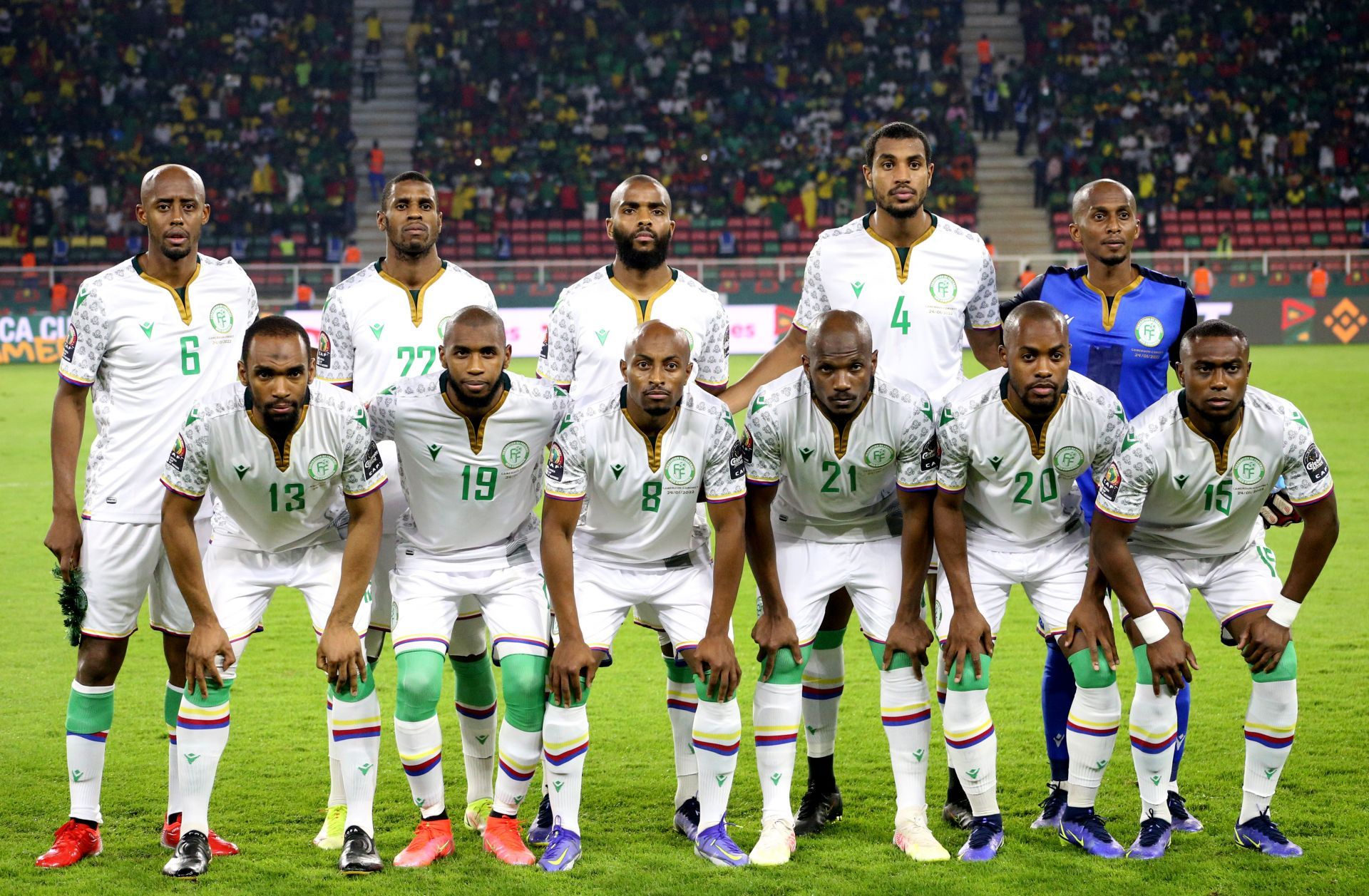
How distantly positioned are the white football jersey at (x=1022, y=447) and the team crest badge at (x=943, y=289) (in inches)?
24.3

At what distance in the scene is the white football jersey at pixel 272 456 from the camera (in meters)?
4.95

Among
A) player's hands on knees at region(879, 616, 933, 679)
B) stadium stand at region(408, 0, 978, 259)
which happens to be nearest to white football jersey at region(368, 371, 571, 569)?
player's hands on knees at region(879, 616, 933, 679)

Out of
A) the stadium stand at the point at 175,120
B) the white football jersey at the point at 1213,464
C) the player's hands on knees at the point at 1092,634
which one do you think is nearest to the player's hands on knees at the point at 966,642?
the player's hands on knees at the point at 1092,634

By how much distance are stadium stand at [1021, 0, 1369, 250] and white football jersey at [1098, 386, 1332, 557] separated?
2454 cm

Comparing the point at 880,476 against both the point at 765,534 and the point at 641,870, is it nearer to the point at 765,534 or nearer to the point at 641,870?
the point at 765,534

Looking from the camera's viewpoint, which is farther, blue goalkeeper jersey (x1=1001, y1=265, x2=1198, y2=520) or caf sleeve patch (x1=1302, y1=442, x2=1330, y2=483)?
blue goalkeeper jersey (x1=1001, y1=265, x2=1198, y2=520)

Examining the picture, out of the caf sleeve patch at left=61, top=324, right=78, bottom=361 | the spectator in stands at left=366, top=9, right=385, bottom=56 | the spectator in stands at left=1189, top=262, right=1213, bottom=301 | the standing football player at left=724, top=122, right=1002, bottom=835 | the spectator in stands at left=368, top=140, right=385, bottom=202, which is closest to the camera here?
the caf sleeve patch at left=61, top=324, right=78, bottom=361

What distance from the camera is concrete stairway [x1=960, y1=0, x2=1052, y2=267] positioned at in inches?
1201

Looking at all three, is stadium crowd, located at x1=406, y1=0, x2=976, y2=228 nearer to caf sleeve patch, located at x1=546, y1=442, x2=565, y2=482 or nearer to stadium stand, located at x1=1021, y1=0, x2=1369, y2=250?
stadium stand, located at x1=1021, y1=0, x2=1369, y2=250

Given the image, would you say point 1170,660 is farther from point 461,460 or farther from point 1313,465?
point 461,460

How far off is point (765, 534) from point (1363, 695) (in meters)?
3.63

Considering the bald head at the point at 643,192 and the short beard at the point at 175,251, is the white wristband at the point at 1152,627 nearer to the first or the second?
the bald head at the point at 643,192

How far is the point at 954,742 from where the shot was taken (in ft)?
16.6

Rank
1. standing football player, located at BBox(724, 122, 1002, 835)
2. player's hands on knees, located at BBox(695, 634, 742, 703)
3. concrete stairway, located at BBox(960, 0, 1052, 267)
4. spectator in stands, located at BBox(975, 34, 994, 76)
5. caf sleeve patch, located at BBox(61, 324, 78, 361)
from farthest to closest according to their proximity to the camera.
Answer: spectator in stands, located at BBox(975, 34, 994, 76)
concrete stairway, located at BBox(960, 0, 1052, 267)
standing football player, located at BBox(724, 122, 1002, 835)
caf sleeve patch, located at BBox(61, 324, 78, 361)
player's hands on knees, located at BBox(695, 634, 742, 703)
